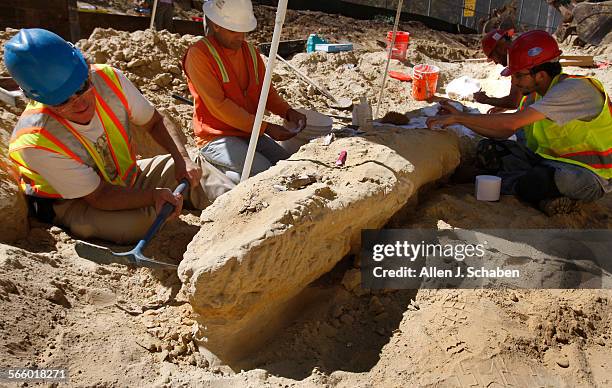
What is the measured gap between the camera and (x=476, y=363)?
2.14 meters

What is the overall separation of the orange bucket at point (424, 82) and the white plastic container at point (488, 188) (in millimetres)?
2859

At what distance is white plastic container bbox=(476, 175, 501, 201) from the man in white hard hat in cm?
122

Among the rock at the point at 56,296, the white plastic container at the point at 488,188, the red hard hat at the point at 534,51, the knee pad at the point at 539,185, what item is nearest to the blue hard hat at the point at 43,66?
the rock at the point at 56,296

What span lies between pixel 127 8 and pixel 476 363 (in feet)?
37.8

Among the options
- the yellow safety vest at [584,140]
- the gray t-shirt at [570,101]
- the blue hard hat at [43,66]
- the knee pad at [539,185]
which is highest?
the blue hard hat at [43,66]

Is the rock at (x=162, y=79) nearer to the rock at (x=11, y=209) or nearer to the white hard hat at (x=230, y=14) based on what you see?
the white hard hat at (x=230, y=14)

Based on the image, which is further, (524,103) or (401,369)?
(524,103)

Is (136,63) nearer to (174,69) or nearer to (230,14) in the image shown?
(174,69)

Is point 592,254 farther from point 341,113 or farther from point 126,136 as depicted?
point 341,113

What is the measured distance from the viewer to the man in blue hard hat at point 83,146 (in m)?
2.41

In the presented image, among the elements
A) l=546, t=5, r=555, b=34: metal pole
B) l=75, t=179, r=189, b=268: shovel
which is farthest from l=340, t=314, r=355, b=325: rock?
l=546, t=5, r=555, b=34: metal pole

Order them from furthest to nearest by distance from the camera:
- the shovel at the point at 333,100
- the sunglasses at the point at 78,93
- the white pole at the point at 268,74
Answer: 1. the shovel at the point at 333,100
2. the white pole at the point at 268,74
3. the sunglasses at the point at 78,93

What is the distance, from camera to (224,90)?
3.52 metres

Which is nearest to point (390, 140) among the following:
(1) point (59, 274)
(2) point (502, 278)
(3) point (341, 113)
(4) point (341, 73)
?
(2) point (502, 278)
